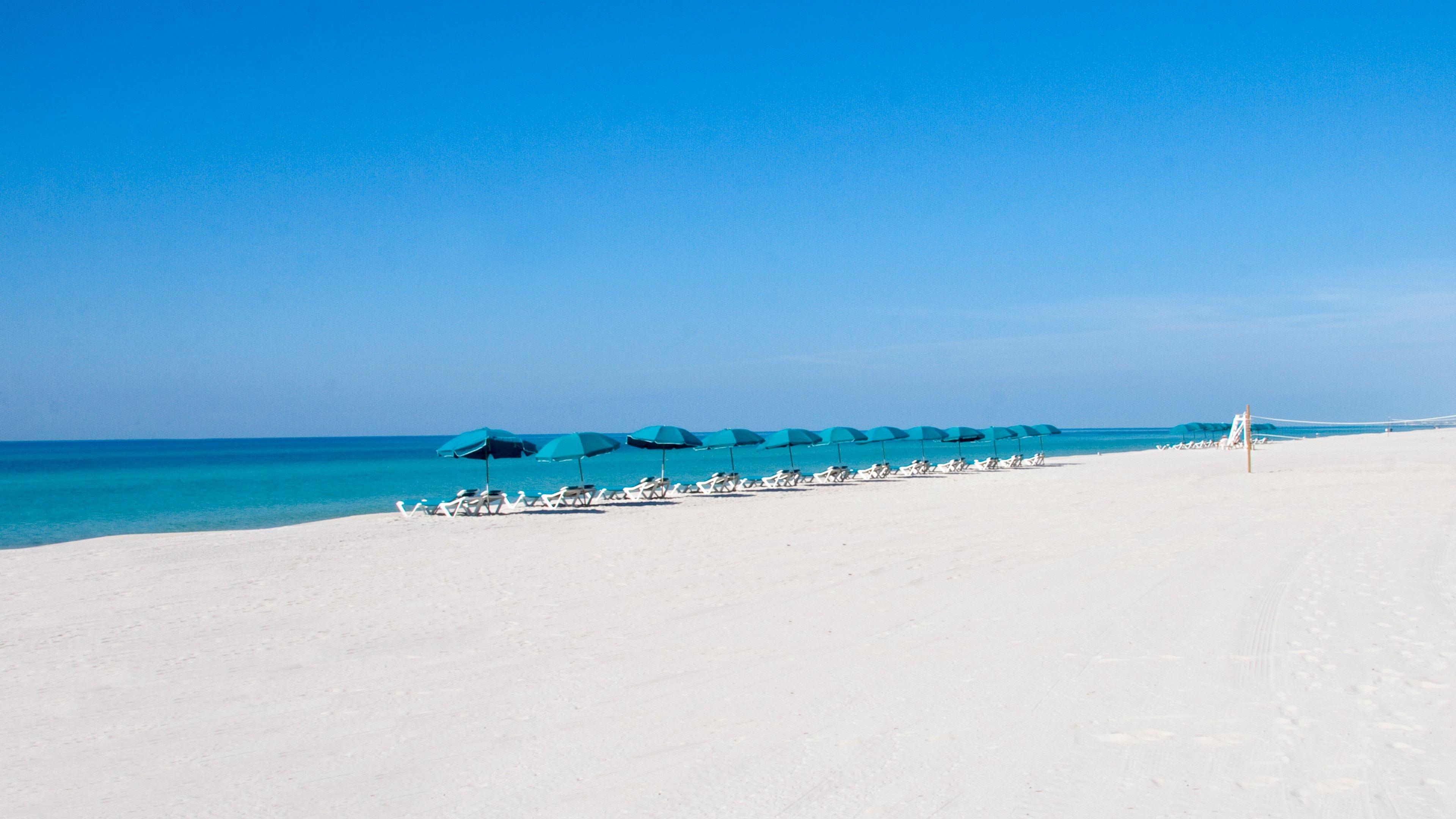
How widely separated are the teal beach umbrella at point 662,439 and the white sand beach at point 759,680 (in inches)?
314

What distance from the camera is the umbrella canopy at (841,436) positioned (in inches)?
954

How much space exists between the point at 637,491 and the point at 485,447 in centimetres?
413

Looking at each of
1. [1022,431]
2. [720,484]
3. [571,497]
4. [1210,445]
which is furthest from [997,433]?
[1210,445]

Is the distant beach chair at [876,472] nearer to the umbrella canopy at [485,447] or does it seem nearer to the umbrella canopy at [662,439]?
the umbrella canopy at [662,439]

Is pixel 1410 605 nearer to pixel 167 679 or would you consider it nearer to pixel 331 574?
pixel 167 679

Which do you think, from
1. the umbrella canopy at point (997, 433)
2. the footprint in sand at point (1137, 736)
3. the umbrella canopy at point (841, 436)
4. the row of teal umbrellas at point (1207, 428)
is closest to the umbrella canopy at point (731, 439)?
the umbrella canopy at point (841, 436)

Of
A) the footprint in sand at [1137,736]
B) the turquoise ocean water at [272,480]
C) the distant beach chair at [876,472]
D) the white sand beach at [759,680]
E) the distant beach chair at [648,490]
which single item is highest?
the footprint in sand at [1137,736]

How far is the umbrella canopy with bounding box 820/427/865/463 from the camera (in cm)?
2423

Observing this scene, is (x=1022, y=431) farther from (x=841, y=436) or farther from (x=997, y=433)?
(x=841, y=436)

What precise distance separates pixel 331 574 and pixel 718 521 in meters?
6.14

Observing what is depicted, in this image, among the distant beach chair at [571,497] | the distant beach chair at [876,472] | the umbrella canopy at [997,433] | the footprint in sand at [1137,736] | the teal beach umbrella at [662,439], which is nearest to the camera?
the footprint in sand at [1137,736]

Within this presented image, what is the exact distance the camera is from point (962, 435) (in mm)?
30000

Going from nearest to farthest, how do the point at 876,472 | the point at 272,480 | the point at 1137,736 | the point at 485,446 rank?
the point at 1137,736, the point at 485,446, the point at 876,472, the point at 272,480

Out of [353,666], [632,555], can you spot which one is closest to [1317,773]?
[353,666]
